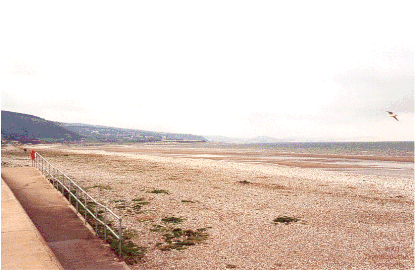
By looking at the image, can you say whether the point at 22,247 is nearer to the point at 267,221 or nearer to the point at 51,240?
the point at 51,240

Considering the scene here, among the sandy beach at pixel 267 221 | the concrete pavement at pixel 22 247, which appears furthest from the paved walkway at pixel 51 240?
the sandy beach at pixel 267 221

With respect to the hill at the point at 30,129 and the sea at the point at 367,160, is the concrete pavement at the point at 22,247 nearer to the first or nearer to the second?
the sea at the point at 367,160

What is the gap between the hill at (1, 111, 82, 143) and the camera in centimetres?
15575

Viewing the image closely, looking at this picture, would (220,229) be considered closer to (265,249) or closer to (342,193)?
(265,249)

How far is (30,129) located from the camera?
551 feet

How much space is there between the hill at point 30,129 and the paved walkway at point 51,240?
15622 cm

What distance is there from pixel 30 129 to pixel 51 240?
18298 cm

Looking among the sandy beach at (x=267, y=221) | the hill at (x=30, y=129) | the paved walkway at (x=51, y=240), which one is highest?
the hill at (x=30, y=129)

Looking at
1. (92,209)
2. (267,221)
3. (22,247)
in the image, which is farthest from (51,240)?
(267,221)

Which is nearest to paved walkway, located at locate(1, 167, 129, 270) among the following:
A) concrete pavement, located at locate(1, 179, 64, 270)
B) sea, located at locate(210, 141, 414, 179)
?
concrete pavement, located at locate(1, 179, 64, 270)

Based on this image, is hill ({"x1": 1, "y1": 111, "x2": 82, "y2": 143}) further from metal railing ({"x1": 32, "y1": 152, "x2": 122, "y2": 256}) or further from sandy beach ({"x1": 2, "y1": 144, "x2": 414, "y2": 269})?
metal railing ({"x1": 32, "y1": 152, "x2": 122, "y2": 256})

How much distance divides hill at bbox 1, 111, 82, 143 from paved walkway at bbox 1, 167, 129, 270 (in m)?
156

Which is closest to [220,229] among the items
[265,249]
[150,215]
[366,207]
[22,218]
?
[265,249]

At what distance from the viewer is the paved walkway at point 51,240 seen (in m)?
6.80
